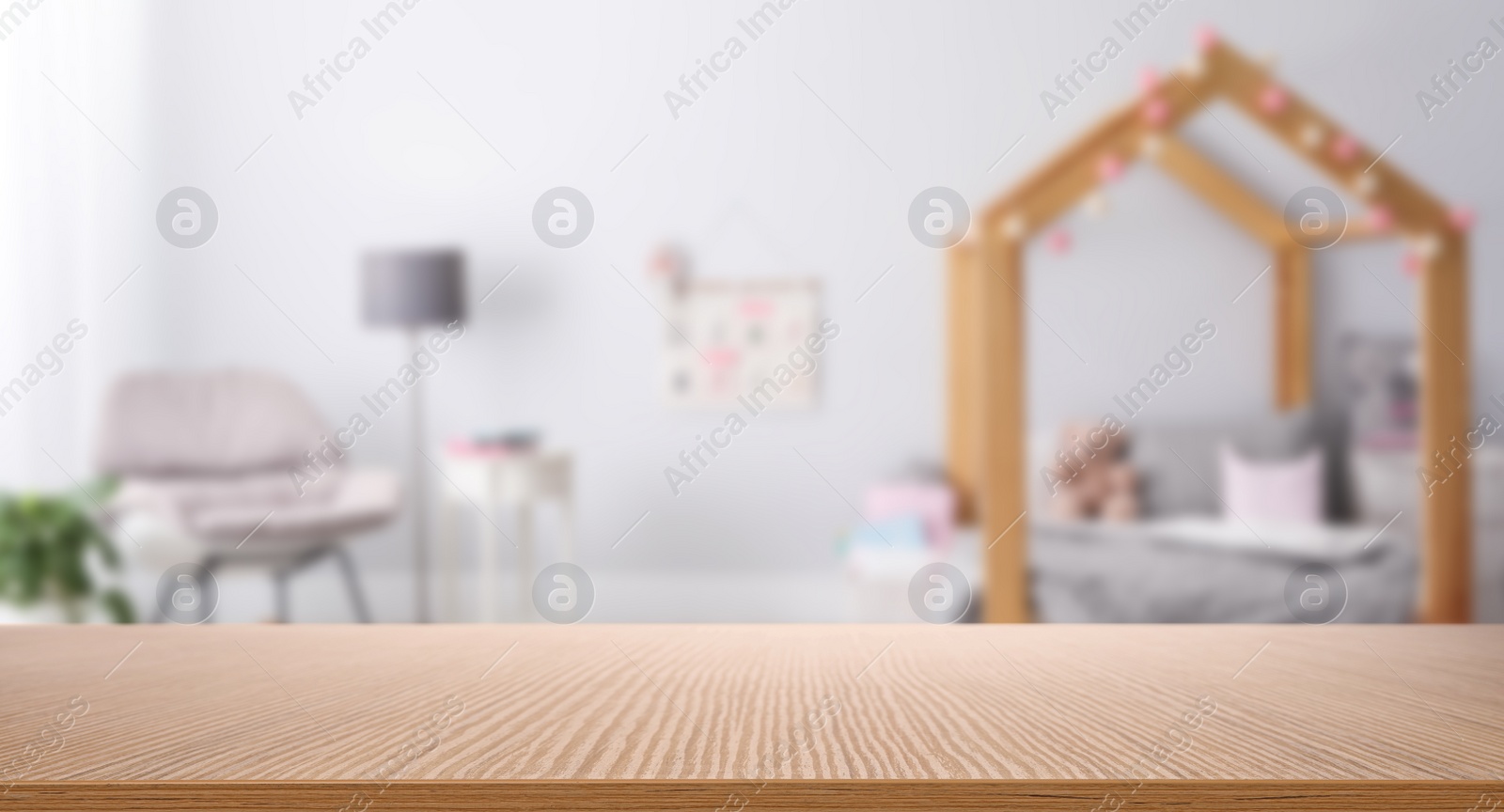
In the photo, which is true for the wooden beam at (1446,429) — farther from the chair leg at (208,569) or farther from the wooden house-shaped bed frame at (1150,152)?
the chair leg at (208,569)

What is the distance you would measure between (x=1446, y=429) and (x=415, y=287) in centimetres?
182

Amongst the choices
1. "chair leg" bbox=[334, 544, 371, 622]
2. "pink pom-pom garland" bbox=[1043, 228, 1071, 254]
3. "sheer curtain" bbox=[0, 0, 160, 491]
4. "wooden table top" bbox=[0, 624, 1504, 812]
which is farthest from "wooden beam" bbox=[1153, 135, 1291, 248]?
"sheer curtain" bbox=[0, 0, 160, 491]

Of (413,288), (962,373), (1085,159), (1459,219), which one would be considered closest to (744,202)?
(962,373)

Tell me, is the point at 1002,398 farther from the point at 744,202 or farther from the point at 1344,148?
the point at 744,202

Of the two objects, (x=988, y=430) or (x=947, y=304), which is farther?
(x=947, y=304)

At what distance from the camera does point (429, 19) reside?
2141 millimetres

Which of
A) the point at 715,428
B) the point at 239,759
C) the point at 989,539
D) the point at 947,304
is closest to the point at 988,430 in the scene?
the point at 989,539

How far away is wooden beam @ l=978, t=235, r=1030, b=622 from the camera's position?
1.42m

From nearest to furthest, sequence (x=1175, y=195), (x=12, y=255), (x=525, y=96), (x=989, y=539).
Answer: (x=989, y=539) → (x=12, y=255) → (x=1175, y=195) → (x=525, y=96)

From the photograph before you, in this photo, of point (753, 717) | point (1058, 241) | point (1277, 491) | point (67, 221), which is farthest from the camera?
point (1058, 241)

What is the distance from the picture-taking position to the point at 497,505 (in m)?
2.04

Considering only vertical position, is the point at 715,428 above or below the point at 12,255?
below

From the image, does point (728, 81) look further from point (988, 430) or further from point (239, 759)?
point (239, 759)

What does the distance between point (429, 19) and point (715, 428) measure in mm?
1116
